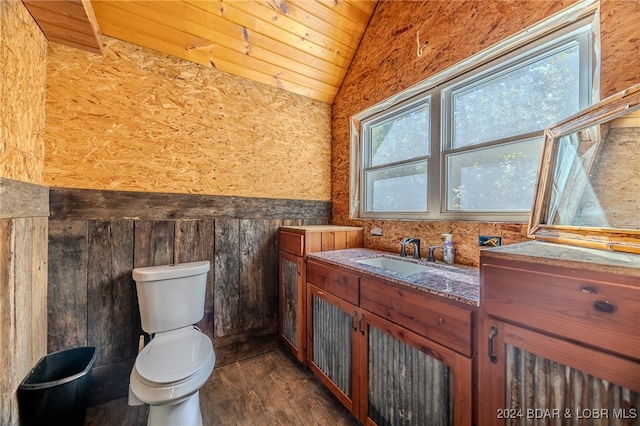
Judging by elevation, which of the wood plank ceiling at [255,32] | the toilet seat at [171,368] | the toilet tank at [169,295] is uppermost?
the wood plank ceiling at [255,32]

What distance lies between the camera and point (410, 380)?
1.15m

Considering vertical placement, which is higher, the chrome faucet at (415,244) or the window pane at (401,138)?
the window pane at (401,138)

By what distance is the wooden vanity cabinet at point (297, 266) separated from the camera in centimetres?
194

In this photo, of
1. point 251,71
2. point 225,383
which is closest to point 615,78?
point 251,71

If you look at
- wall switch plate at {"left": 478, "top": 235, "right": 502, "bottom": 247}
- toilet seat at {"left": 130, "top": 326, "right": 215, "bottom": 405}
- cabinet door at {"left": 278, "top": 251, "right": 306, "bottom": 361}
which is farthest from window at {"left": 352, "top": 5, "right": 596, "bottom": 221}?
toilet seat at {"left": 130, "top": 326, "right": 215, "bottom": 405}

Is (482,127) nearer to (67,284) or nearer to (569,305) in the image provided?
(569,305)

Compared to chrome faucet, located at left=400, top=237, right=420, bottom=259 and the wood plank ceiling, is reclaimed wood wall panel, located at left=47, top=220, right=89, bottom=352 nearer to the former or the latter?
the wood plank ceiling

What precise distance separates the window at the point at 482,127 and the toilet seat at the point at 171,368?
1.69 meters

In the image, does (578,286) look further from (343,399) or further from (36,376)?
(36,376)

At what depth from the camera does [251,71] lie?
2.14 meters

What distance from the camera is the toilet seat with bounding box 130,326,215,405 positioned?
1.17 metres

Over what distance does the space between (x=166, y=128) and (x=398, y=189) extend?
1.92 m

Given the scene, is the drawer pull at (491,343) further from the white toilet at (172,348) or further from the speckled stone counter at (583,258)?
the white toilet at (172,348)

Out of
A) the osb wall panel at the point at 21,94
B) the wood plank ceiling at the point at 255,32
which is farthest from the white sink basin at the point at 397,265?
the osb wall panel at the point at 21,94
